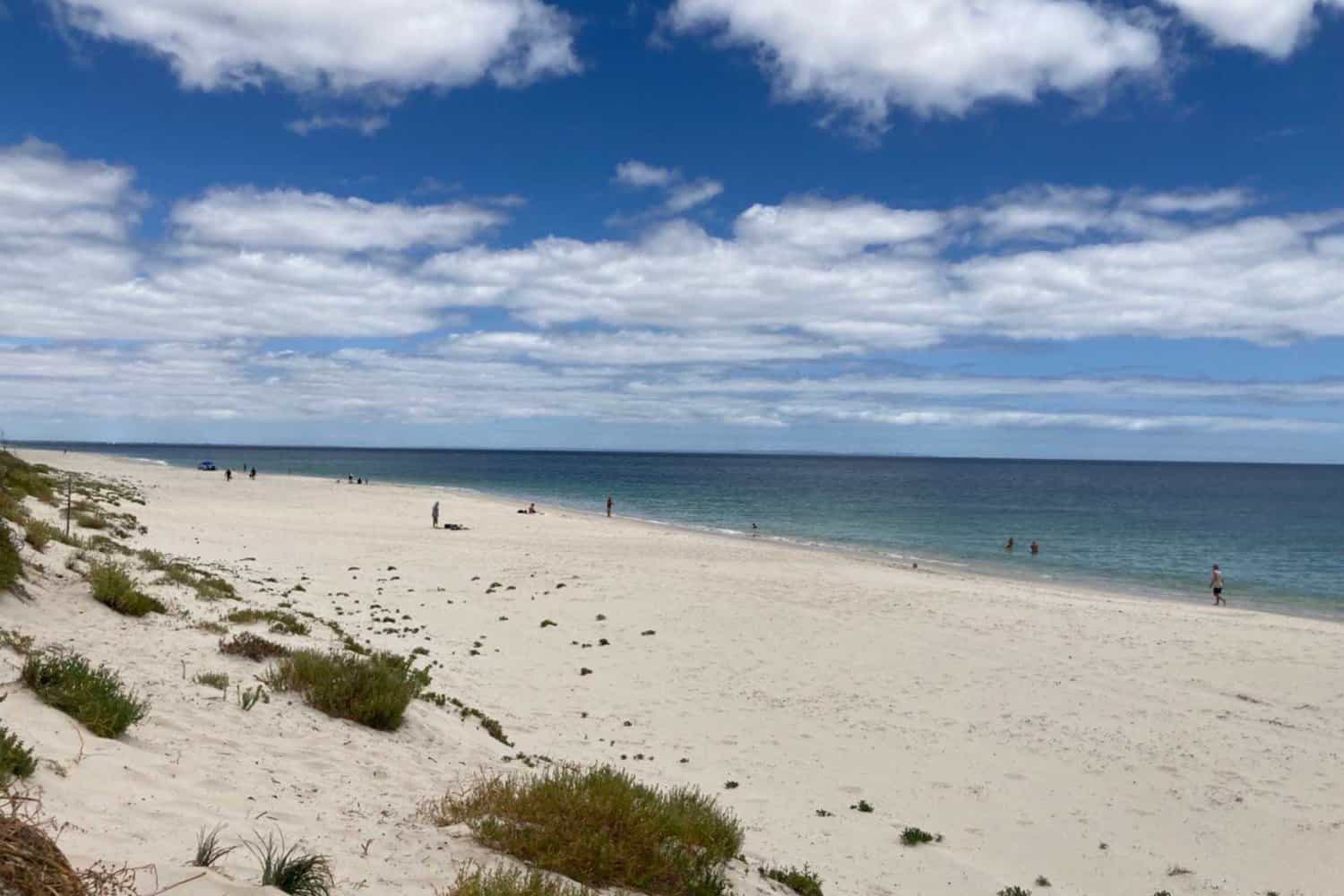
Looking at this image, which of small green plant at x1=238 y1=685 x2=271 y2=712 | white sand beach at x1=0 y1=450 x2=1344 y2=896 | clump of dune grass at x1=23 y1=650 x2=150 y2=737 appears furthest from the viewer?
small green plant at x1=238 y1=685 x2=271 y2=712

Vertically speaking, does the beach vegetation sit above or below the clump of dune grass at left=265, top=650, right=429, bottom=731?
below

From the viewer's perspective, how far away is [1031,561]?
44.4 metres

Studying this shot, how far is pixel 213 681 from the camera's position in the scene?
914 centimetres

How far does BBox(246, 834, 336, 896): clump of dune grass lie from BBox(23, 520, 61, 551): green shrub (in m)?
10.9

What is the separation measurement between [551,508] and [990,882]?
187ft

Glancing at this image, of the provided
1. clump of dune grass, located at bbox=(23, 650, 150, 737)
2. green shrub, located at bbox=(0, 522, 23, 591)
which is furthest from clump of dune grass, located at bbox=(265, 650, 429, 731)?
green shrub, located at bbox=(0, 522, 23, 591)

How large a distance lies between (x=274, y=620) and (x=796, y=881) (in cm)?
973

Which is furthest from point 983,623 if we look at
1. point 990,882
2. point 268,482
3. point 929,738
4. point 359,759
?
point 268,482

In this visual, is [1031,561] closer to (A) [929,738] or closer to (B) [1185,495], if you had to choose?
(A) [929,738]

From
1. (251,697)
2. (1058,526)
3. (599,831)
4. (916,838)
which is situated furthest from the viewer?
(1058,526)

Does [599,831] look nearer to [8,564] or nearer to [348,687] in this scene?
[348,687]

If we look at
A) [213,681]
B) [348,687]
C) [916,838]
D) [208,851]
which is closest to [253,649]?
[213,681]

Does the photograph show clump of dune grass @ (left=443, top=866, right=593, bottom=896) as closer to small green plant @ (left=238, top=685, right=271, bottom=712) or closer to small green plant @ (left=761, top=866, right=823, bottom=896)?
Answer: small green plant @ (left=761, top=866, right=823, bottom=896)

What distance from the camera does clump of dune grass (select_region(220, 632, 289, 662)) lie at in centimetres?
1059
